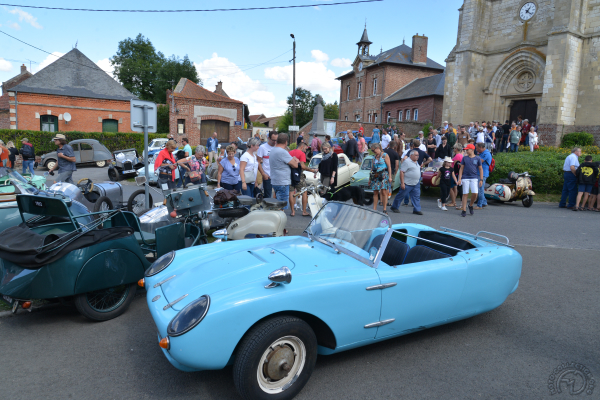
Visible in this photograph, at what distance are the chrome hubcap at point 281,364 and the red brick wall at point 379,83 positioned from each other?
4189 centimetres

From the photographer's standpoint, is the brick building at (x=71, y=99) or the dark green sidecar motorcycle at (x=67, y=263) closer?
the dark green sidecar motorcycle at (x=67, y=263)

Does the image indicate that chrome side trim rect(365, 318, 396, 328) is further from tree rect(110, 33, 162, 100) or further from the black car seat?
tree rect(110, 33, 162, 100)

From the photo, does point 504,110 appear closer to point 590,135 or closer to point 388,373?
point 590,135

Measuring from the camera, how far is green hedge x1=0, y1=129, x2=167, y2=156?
23219 millimetres

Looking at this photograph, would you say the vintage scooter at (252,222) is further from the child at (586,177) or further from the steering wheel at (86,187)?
the child at (586,177)

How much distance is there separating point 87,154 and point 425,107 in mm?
28500

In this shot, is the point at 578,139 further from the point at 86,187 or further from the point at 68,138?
the point at 68,138

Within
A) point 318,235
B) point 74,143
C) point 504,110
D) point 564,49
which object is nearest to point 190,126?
point 74,143

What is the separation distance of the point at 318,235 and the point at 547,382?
2.22 m

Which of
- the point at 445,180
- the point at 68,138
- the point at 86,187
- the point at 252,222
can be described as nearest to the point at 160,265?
the point at 252,222

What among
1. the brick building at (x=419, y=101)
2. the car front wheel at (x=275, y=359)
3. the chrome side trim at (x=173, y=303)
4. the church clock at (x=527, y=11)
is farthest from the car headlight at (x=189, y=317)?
the brick building at (x=419, y=101)

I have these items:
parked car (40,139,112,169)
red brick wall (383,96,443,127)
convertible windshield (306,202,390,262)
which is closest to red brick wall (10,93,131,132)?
parked car (40,139,112,169)

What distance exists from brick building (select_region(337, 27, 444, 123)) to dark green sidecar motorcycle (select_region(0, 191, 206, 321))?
134 ft

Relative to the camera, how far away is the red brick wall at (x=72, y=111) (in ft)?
92.9
